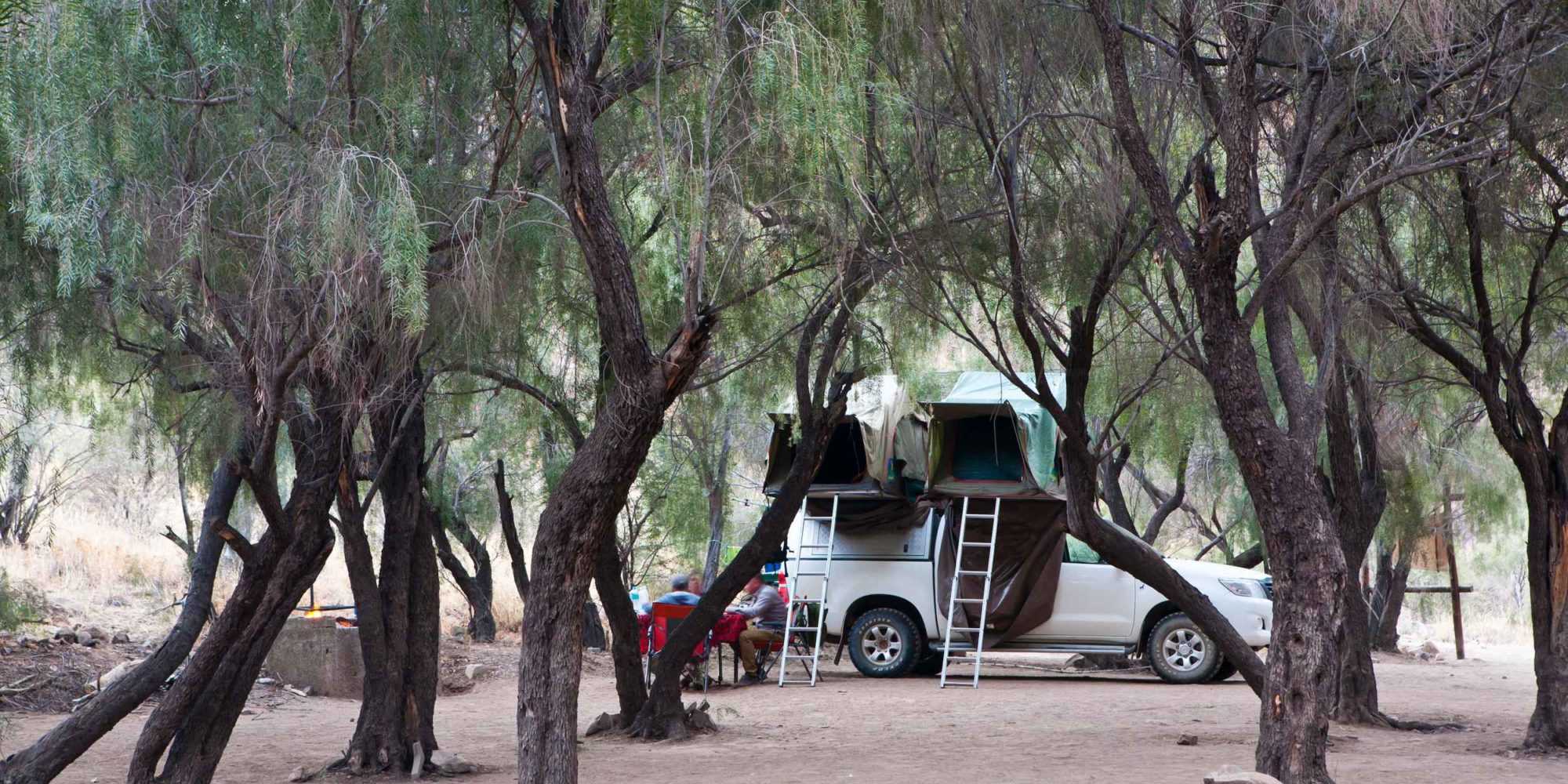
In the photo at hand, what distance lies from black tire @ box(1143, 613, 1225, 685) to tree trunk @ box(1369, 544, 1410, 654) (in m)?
6.31

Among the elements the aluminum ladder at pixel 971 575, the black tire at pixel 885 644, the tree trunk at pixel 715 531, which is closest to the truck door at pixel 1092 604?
the aluminum ladder at pixel 971 575

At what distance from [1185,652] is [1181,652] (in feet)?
0.15

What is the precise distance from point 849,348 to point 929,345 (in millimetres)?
667

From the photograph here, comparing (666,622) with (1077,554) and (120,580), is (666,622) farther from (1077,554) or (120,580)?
(120,580)

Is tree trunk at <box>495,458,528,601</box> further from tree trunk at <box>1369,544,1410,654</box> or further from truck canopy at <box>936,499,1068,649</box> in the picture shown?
tree trunk at <box>1369,544,1410,654</box>

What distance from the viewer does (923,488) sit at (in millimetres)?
15789

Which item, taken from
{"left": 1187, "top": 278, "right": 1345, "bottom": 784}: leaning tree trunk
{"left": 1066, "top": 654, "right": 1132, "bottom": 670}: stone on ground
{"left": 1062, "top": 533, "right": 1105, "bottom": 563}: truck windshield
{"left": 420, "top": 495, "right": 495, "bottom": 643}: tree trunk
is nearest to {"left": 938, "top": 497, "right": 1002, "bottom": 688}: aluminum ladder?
{"left": 1062, "top": 533, "right": 1105, "bottom": 563}: truck windshield

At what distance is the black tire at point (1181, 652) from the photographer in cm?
1565

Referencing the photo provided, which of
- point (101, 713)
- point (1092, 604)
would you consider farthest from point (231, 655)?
point (1092, 604)

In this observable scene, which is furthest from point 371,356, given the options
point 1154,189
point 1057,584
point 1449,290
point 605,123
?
point 1057,584

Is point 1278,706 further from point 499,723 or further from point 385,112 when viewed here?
point 499,723

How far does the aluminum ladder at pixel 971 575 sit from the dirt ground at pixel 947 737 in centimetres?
50

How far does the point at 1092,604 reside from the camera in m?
15.6

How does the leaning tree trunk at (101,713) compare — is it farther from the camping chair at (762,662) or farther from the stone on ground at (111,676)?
the camping chair at (762,662)
